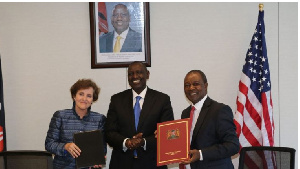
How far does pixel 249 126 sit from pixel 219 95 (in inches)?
20.2

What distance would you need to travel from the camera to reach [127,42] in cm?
452

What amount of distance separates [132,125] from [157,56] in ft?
4.51

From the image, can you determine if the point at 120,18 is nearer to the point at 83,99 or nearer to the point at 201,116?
the point at 83,99

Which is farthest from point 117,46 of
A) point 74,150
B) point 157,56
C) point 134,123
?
point 74,150

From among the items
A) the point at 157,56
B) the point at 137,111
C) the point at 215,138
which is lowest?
the point at 215,138

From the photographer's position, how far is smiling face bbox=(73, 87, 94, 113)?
337 centimetres

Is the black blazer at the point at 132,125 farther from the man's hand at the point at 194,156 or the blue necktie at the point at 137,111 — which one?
the man's hand at the point at 194,156

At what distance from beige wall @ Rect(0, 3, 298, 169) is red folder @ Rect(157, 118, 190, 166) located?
171cm

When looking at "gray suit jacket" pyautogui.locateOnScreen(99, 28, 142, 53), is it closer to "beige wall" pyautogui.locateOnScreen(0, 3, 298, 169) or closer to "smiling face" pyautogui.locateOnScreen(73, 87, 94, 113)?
"beige wall" pyautogui.locateOnScreen(0, 3, 298, 169)

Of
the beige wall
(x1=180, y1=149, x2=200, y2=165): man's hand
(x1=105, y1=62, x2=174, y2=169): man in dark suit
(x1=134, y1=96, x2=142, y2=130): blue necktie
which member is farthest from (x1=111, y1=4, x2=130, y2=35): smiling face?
(x1=180, y1=149, x2=200, y2=165): man's hand

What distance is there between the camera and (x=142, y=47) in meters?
4.53

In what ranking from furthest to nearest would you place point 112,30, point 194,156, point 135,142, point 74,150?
point 112,30
point 135,142
point 74,150
point 194,156

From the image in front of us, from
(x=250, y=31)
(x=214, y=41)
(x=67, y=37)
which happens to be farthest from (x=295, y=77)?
(x=67, y=37)

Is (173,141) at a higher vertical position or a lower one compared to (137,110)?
lower
